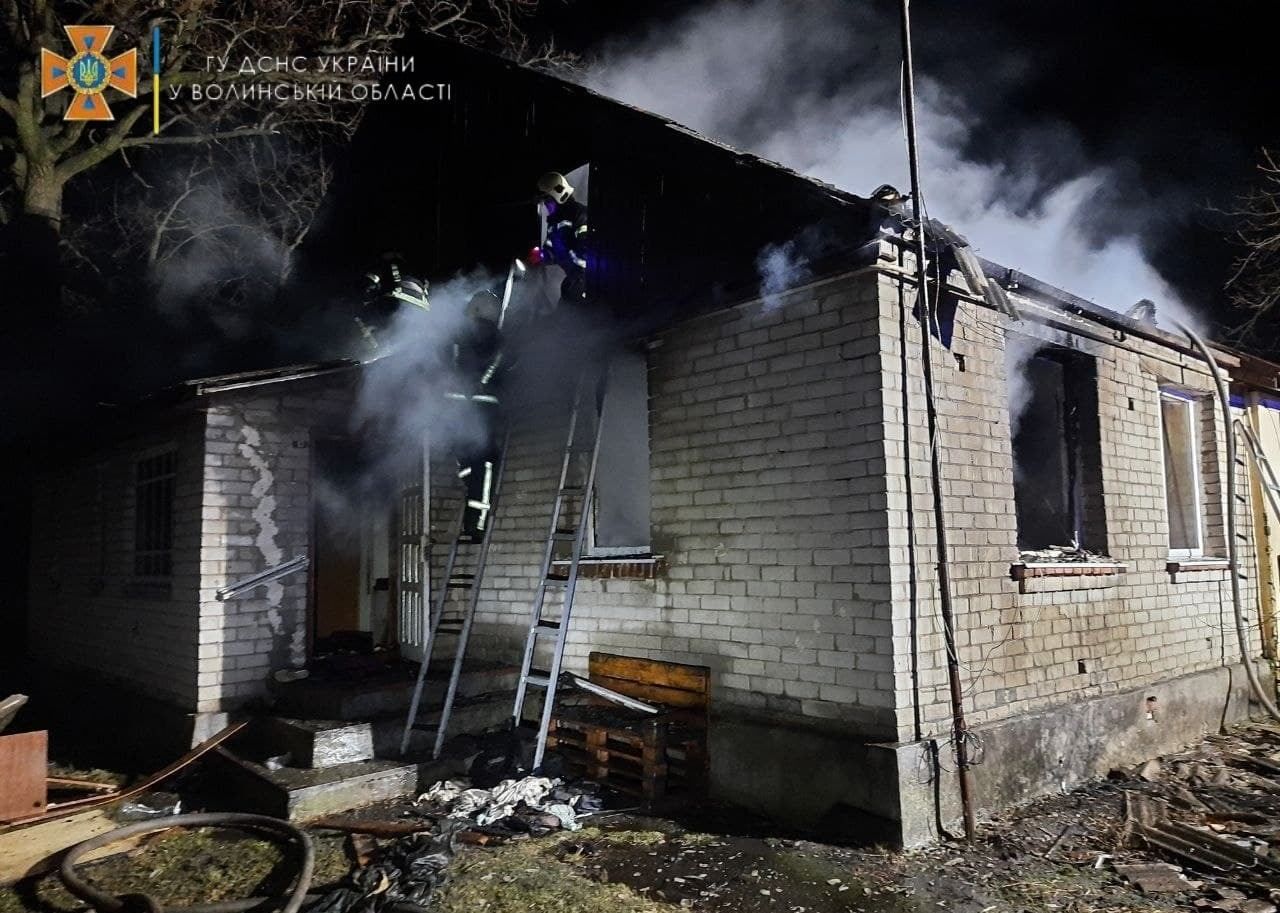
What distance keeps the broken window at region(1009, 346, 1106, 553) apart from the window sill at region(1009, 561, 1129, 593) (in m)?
0.22

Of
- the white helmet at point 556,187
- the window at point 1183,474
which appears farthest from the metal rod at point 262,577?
the window at point 1183,474

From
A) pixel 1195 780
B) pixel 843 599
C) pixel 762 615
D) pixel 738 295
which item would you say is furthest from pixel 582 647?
pixel 1195 780

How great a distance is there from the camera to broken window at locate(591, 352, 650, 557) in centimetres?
732

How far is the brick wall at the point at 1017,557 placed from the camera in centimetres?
537

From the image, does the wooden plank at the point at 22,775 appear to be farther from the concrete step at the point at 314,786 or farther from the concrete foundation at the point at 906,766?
the concrete foundation at the point at 906,766

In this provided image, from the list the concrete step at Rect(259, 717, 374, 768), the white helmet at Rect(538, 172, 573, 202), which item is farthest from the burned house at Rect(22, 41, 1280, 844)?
the concrete step at Rect(259, 717, 374, 768)

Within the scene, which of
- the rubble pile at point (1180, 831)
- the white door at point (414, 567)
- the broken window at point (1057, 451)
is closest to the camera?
the rubble pile at point (1180, 831)

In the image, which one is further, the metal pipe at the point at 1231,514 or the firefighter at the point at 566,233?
the firefighter at the point at 566,233

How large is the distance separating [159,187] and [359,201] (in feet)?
28.4

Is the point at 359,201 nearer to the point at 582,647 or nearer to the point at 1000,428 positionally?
the point at 582,647

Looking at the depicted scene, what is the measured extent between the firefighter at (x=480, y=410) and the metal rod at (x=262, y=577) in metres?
1.53

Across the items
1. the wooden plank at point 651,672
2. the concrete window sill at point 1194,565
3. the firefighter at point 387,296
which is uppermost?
the firefighter at point 387,296

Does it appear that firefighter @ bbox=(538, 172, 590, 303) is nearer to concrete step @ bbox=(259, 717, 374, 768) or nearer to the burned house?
the burned house

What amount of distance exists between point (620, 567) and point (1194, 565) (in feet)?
19.2
